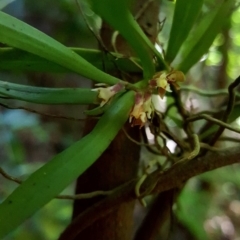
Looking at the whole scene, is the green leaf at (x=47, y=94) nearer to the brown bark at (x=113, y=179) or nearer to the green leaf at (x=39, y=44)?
the green leaf at (x=39, y=44)

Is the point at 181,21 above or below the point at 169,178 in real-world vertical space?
above

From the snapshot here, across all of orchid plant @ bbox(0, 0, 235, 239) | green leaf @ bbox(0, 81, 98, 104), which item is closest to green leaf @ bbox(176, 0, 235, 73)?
orchid plant @ bbox(0, 0, 235, 239)

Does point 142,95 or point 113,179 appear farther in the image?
point 113,179

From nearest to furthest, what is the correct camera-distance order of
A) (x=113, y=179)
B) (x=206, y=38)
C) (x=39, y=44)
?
(x=39, y=44), (x=206, y=38), (x=113, y=179)

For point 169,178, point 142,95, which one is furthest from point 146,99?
point 169,178

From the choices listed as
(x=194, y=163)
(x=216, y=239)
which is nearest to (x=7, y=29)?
(x=194, y=163)

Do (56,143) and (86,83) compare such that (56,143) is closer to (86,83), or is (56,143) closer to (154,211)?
(86,83)

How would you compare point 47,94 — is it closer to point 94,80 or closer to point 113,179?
point 94,80

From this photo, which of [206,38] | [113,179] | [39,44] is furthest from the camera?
[113,179]

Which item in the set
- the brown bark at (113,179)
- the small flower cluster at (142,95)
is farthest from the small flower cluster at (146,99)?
the brown bark at (113,179)
